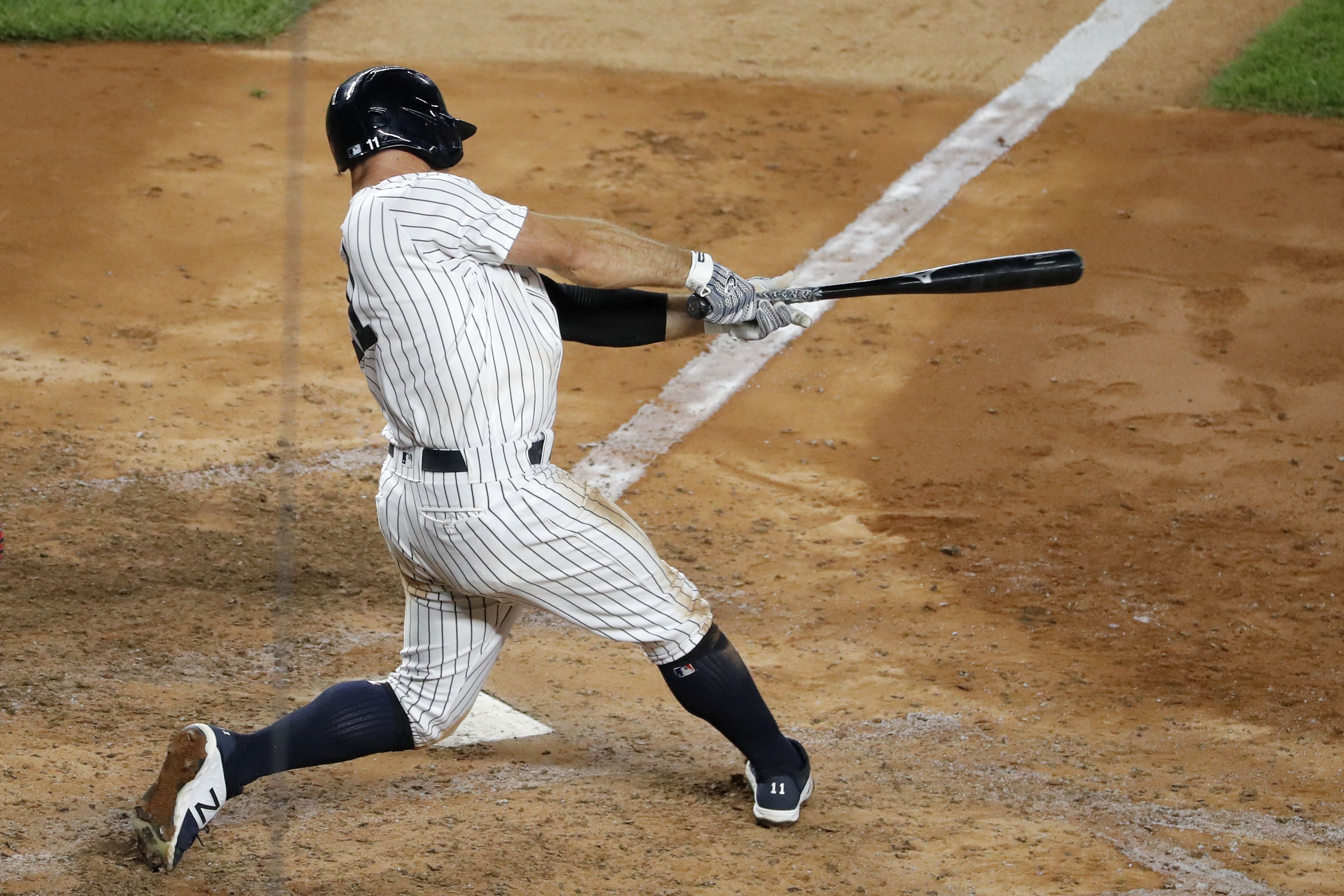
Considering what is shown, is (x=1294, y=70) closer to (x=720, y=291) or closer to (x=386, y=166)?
(x=720, y=291)

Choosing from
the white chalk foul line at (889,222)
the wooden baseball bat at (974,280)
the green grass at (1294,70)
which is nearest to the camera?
the wooden baseball bat at (974,280)

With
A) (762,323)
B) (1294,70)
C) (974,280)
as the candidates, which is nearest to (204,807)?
(762,323)

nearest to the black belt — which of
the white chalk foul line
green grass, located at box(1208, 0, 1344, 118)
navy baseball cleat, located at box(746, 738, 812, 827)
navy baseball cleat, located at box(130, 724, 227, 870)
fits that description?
navy baseball cleat, located at box(130, 724, 227, 870)

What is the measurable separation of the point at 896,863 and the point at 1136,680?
1.38 m

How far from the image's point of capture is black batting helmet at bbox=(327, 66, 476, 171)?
10.1 feet

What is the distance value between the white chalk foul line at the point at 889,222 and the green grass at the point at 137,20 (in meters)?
4.54

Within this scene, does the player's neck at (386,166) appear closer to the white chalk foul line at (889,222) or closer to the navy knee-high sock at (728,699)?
the navy knee-high sock at (728,699)

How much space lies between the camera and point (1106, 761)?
392cm

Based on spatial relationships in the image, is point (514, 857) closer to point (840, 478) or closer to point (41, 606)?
point (41, 606)

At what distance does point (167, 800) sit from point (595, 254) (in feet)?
4.80

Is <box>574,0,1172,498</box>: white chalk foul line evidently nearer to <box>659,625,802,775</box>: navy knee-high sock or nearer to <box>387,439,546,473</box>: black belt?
<box>659,625,802,775</box>: navy knee-high sock

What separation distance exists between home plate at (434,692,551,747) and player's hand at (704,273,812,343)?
1.29m

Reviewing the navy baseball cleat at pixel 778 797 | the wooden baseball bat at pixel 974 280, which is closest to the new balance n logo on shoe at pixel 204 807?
the navy baseball cleat at pixel 778 797

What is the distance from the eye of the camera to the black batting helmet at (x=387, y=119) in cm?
309
